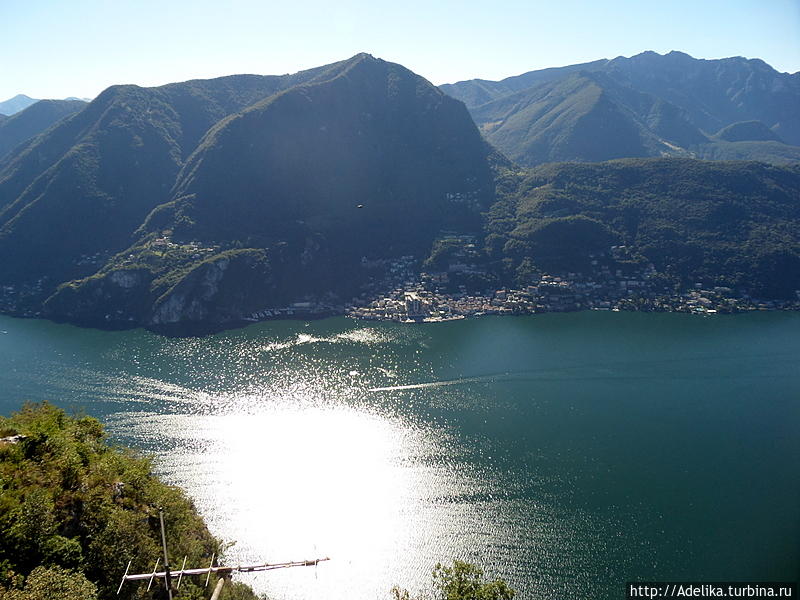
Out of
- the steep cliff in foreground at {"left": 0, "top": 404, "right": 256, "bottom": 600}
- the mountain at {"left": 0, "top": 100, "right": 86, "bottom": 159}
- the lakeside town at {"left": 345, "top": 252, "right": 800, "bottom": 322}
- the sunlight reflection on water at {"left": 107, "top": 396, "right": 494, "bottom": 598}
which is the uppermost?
the mountain at {"left": 0, "top": 100, "right": 86, "bottom": 159}

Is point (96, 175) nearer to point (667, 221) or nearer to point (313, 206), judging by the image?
point (313, 206)

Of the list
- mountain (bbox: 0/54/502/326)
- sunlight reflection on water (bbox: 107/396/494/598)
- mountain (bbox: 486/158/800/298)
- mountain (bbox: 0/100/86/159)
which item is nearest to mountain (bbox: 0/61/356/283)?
mountain (bbox: 0/54/502/326)

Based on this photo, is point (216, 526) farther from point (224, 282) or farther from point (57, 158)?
point (57, 158)

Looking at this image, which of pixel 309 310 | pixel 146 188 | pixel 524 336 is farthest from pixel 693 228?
pixel 146 188

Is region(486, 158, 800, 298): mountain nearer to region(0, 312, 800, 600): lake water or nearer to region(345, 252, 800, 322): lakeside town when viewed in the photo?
region(345, 252, 800, 322): lakeside town

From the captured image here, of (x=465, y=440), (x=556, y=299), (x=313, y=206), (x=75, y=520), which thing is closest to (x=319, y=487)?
(x=465, y=440)

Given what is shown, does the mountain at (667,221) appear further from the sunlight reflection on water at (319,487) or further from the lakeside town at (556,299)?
the sunlight reflection on water at (319,487)

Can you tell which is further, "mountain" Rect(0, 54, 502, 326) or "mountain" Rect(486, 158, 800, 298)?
"mountain" Rect(486, 158, 800, 298)
